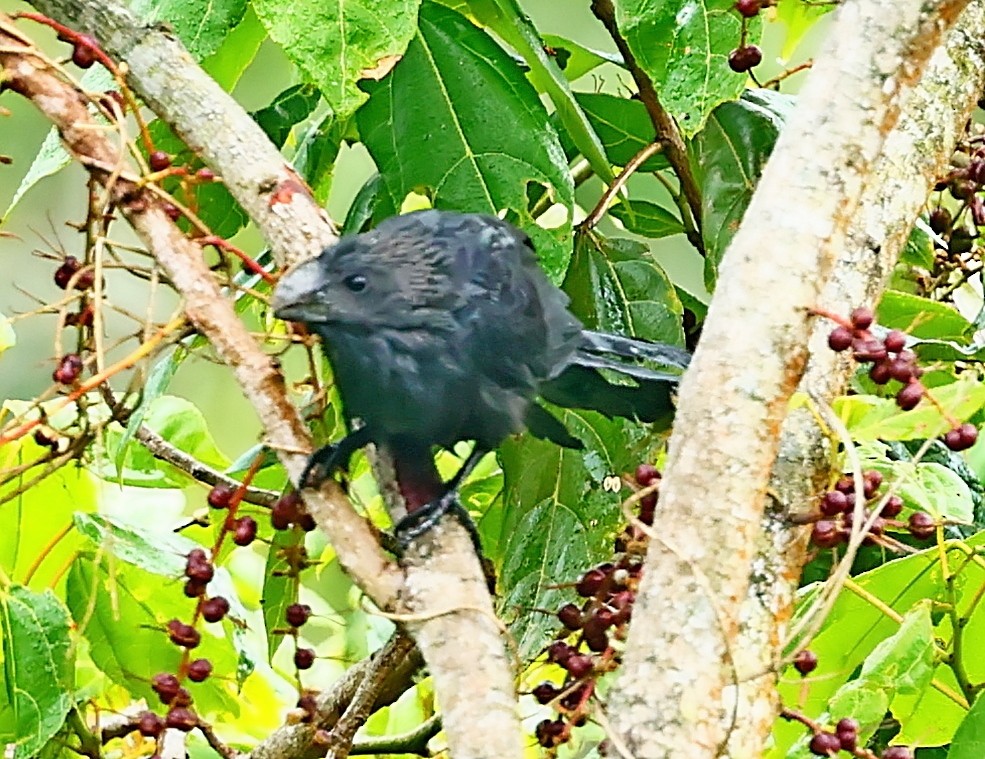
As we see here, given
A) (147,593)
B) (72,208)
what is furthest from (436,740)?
(72,208)

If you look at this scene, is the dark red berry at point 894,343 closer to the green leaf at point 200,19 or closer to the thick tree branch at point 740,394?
the thick tree branch at point 740,394

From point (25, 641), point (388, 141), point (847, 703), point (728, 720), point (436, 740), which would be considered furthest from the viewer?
point (436, 740)

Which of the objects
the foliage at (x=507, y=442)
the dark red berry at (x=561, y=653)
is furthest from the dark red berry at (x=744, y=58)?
the dark red berry at (x=561, y=653)

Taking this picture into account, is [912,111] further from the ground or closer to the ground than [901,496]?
further from the ground

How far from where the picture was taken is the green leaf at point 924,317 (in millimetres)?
1287

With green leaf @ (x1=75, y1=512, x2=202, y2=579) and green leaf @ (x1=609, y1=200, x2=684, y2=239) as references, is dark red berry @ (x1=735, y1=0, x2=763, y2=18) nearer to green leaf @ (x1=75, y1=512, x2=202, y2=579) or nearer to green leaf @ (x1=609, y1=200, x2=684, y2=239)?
green leaf @ (x1=609, y1=200, x2=684, y2=239)

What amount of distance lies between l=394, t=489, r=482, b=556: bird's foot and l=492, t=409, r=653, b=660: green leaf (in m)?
0.24

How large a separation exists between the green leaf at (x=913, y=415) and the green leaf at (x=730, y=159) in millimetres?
462

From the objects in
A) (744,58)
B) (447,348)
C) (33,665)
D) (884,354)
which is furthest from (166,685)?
(744,58)

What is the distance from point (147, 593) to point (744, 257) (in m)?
0.86

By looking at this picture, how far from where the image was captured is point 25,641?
1.02 metres

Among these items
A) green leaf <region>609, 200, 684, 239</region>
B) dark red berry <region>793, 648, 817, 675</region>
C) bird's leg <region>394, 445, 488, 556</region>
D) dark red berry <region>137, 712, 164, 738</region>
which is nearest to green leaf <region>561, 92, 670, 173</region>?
green leaf <region>609, 200, 684, 239</region>

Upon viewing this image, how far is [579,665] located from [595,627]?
0.14ft

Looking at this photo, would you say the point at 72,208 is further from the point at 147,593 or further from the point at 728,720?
the point at 728,720
